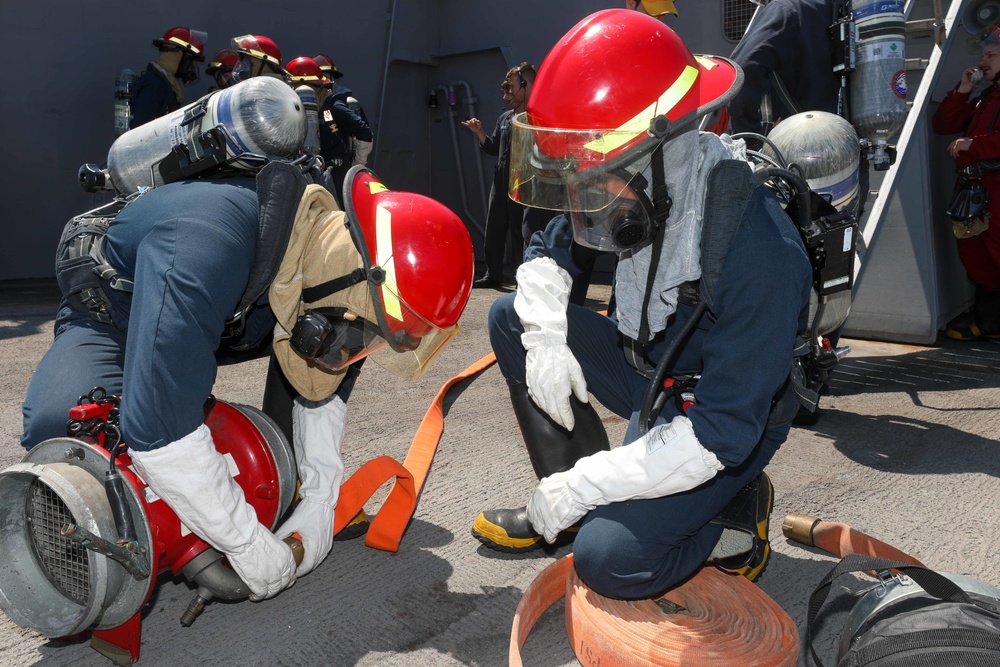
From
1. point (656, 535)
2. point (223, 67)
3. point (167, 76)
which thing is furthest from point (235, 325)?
point (223, 67)

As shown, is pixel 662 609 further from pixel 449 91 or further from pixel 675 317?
pixel 449 91

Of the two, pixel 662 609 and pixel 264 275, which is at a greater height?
pixel 264 275

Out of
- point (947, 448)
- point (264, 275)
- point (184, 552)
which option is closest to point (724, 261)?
point (264, 275)

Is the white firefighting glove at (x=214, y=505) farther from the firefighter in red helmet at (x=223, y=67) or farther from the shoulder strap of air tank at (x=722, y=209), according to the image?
the firefighter in red helmet at (x=223, y=67)

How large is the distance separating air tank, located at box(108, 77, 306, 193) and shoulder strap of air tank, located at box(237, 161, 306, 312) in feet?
0.45

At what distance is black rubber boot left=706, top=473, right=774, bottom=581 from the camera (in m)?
2.20

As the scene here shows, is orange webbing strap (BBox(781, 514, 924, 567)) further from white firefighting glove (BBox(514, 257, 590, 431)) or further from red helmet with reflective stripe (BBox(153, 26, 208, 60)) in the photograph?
red helmet with reflective stripe (BBox(153, 26, 208, 60))

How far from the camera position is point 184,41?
6.83m

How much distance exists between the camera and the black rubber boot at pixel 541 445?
7.96 ft

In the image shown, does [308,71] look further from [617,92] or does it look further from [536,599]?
[536,599]

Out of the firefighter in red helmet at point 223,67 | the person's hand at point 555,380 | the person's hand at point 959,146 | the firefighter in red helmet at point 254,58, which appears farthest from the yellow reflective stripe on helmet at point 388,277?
the firefighter in red helmet at point 223,67

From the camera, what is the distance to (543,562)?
254cm

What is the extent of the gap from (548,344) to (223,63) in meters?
6.09

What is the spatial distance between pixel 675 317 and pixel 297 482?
48.5 inches
